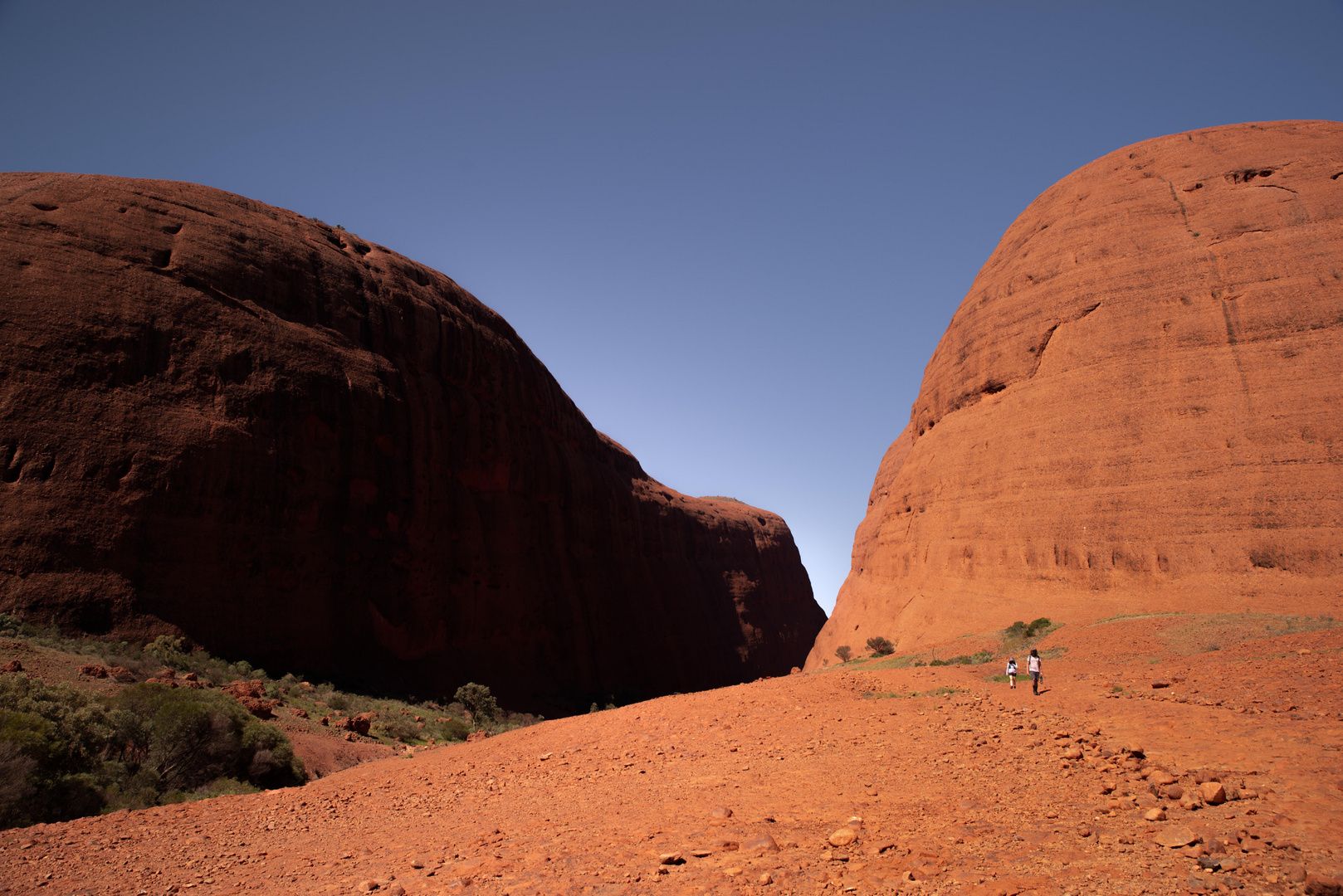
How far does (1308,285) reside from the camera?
1945 centimetres

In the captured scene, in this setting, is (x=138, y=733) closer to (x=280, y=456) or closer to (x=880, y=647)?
(x=280, y=456)

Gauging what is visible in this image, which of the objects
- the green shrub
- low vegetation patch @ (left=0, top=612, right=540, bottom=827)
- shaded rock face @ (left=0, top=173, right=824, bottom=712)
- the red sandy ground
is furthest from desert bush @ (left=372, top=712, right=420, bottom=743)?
the red sandy ground

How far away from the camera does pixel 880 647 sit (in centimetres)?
2256

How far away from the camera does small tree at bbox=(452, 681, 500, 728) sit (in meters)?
23.8

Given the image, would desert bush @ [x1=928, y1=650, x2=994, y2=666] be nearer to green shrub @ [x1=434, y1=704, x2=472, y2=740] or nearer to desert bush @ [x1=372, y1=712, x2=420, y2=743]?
green shrub @ [x1=434, y1=704, x2=472, y2=740]

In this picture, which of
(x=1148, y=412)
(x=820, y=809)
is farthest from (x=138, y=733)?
(x=1148, y=412)

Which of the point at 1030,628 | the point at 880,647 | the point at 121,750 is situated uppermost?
the point at 1030,628

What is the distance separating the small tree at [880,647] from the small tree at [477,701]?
13.0 metres

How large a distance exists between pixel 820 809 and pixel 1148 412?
18401mm

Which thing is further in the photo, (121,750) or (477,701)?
(477,701)

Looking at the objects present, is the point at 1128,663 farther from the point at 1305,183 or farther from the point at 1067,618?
the point at 1305,183

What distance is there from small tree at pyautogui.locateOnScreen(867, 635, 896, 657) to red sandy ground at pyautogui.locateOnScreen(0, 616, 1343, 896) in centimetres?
1021

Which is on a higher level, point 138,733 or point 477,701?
point 138,733

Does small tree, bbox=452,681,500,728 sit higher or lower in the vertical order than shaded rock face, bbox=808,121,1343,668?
lower
